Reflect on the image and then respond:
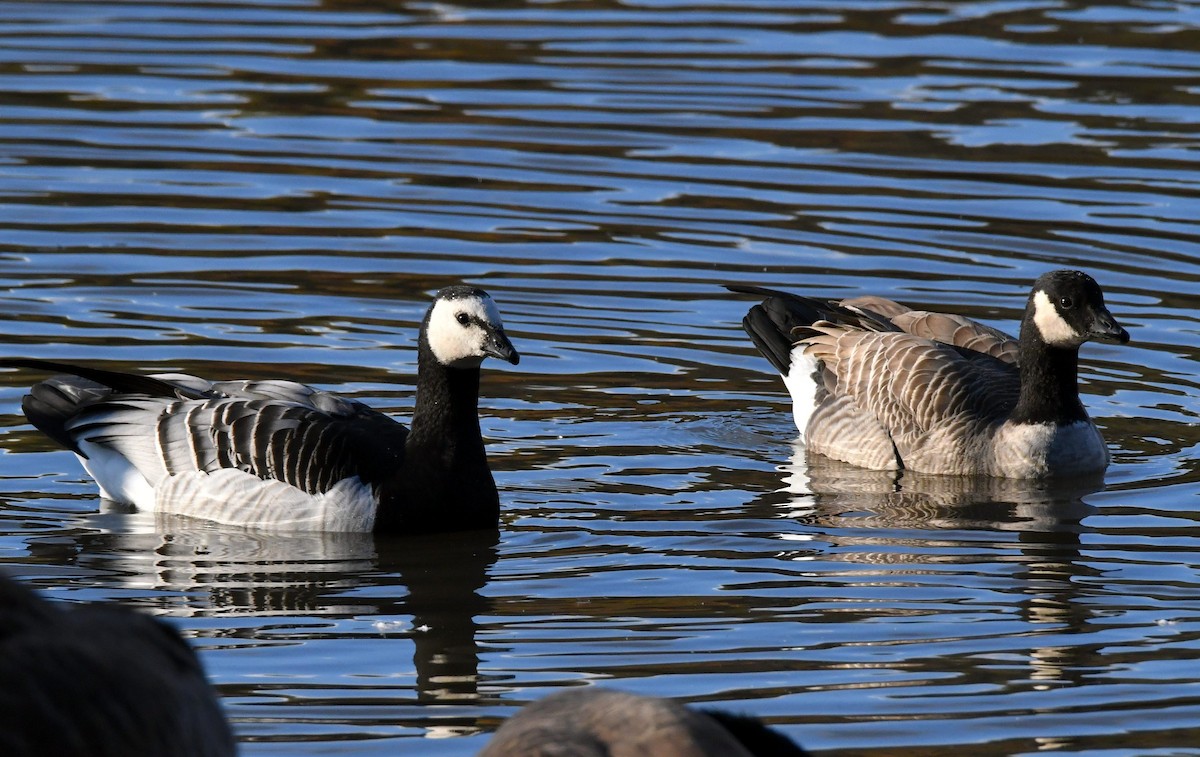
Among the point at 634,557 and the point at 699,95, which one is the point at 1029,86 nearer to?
the point at 699,95

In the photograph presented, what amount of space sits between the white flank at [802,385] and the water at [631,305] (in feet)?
0.68

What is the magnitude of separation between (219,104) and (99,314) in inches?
209

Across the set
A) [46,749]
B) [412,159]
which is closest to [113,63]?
[412,159]

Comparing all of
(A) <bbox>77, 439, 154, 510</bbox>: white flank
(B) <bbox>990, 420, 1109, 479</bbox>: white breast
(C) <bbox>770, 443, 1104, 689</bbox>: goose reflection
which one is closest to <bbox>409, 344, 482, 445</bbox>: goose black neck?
(A) <bbox>77, 439, 154, 510</bbox>: white flank

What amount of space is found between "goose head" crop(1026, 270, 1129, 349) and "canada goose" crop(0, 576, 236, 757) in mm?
7689

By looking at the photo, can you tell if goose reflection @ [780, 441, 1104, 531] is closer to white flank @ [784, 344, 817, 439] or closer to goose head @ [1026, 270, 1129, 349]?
white flank @ [784, 344, 817, 439]

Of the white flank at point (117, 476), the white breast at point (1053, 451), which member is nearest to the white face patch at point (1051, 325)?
the white breast at point (1053, 451)

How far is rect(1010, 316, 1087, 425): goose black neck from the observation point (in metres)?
12.0

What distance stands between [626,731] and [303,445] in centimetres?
594

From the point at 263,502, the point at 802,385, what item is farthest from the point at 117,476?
the point at 802,385

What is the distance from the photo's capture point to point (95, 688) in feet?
15.5

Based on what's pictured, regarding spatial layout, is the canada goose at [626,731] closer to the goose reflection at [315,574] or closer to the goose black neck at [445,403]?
the goose reflection at [315,574]

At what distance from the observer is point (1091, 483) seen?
11.8 metres

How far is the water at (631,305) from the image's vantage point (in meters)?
8.31
